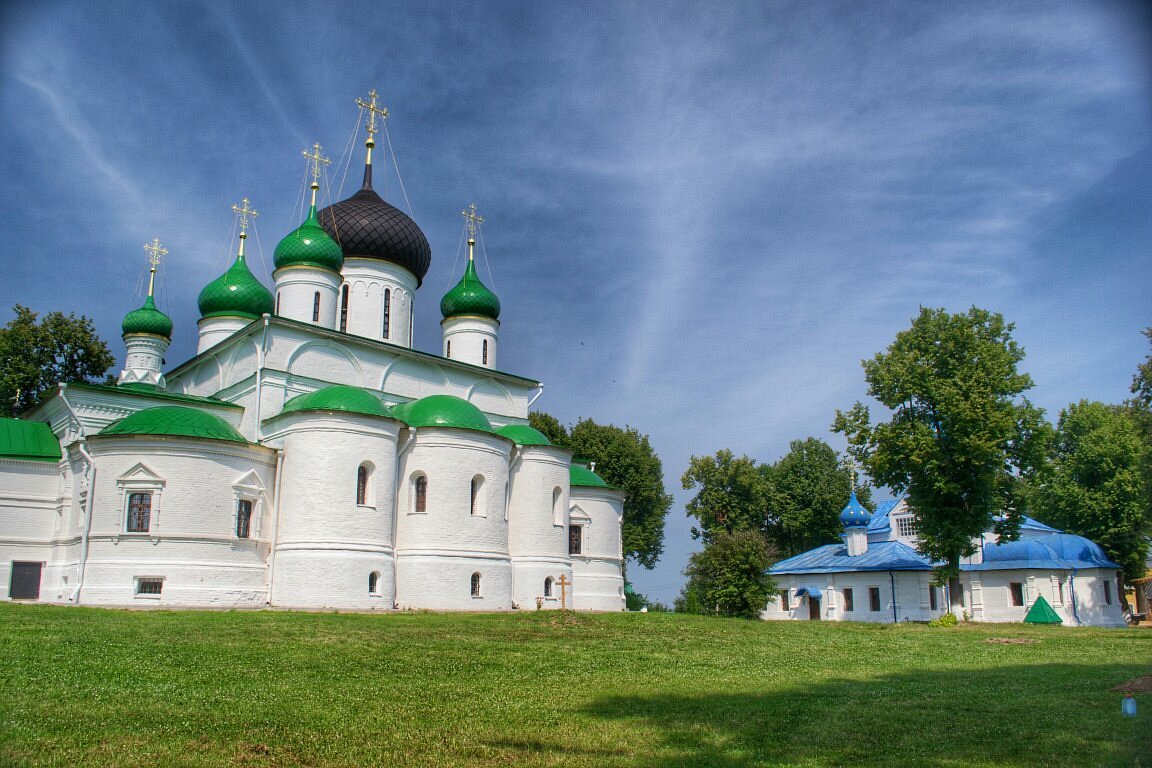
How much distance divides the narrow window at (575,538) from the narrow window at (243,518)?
35.2 feet

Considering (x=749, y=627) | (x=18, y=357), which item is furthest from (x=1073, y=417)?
(x=18, y=357)

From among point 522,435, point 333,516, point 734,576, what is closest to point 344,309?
point 522,435

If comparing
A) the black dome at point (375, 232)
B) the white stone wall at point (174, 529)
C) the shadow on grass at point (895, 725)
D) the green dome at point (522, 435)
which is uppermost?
the black dome at point (375, 232)

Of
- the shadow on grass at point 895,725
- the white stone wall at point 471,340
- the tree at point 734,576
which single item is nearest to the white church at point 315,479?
the white stone wall at point 471,340

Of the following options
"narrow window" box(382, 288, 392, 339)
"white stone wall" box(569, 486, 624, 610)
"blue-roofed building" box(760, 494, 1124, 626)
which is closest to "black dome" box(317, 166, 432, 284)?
"narrow window" box(382, 288, 392, 339)

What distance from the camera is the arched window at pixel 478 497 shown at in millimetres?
25984

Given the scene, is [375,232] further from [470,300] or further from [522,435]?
[522,435]

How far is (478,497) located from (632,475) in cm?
2034

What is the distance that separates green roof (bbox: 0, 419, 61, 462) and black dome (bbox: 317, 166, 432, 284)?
36.7ft

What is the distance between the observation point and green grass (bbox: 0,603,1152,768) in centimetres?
692

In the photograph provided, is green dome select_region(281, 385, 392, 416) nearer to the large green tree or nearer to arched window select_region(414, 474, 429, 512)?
arched window select_region(414, 474, 429, 512)

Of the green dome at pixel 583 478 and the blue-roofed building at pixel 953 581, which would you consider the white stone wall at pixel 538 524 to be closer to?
the green dome at pixel 583 478

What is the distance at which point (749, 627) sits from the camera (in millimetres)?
22359

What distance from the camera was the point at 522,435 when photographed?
2942cm
